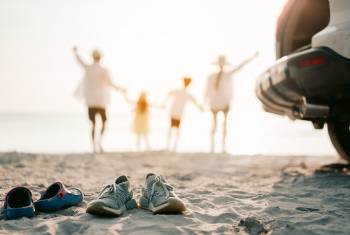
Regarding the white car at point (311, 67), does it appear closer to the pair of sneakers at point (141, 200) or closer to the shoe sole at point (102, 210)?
the pair of sneakers at point (141, 200)

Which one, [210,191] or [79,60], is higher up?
[79,60]

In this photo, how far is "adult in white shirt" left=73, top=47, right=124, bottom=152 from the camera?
9.34 m

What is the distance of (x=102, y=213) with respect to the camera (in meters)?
3.20

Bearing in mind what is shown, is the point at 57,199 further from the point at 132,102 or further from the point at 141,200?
the point at 132,102

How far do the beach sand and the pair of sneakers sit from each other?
0.06 m

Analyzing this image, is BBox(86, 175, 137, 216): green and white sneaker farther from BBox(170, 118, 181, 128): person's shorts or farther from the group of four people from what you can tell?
BBox(170, 118, 181, 128): person's shorts

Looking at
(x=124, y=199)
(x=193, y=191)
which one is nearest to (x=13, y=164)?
(x=193, y=191)

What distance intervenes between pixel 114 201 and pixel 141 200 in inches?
12.2

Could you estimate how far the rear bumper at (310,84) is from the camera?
367 cm

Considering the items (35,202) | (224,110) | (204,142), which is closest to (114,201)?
(35,202)

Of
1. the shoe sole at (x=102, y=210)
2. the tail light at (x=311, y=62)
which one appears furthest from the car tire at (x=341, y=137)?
the shoe sole at (x=102, y=210)

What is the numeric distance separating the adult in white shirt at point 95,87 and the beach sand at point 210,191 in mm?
1224

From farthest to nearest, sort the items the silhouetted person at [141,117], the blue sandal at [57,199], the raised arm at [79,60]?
1. the silhouetted person at [141,117]
2. the raised arm at [79,60]
3. the blue sandal at [57,199]

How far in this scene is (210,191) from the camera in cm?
A: 442
